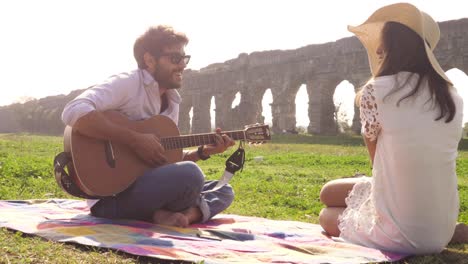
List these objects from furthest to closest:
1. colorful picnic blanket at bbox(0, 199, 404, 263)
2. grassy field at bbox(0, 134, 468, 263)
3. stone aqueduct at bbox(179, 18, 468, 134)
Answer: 1. stone aqueduct at bbox(179, 18, 468, 134)
2. colorful picnic blanket at bbox(0, 199, 404, 263)
3. grassy field at bbox(0, 134, 468, 263)

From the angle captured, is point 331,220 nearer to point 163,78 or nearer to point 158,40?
point 163,78

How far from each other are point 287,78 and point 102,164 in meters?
22.6

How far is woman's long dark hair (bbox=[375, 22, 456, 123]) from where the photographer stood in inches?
109

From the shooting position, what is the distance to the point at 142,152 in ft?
11.5

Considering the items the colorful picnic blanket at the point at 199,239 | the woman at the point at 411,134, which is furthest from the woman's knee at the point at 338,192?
the woman at the point at 411,134

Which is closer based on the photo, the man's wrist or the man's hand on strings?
the man's hand on strings

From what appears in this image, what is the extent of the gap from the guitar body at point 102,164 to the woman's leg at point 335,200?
1340mm

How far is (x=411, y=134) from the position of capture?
277cm

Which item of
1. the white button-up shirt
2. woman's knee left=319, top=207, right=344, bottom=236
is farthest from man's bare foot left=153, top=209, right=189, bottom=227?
woman's knee left=319, top=207, right=344, bottom=236

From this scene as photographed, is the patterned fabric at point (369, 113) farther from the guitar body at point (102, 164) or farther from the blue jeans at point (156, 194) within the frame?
the guitar body at point (102, 164)

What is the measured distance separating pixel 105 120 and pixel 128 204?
62 centimetres

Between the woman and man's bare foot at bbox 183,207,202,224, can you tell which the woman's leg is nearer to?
the woman

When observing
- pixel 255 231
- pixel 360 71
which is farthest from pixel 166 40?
pixel 360 71

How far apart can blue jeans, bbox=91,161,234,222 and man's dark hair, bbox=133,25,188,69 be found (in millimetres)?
1002
